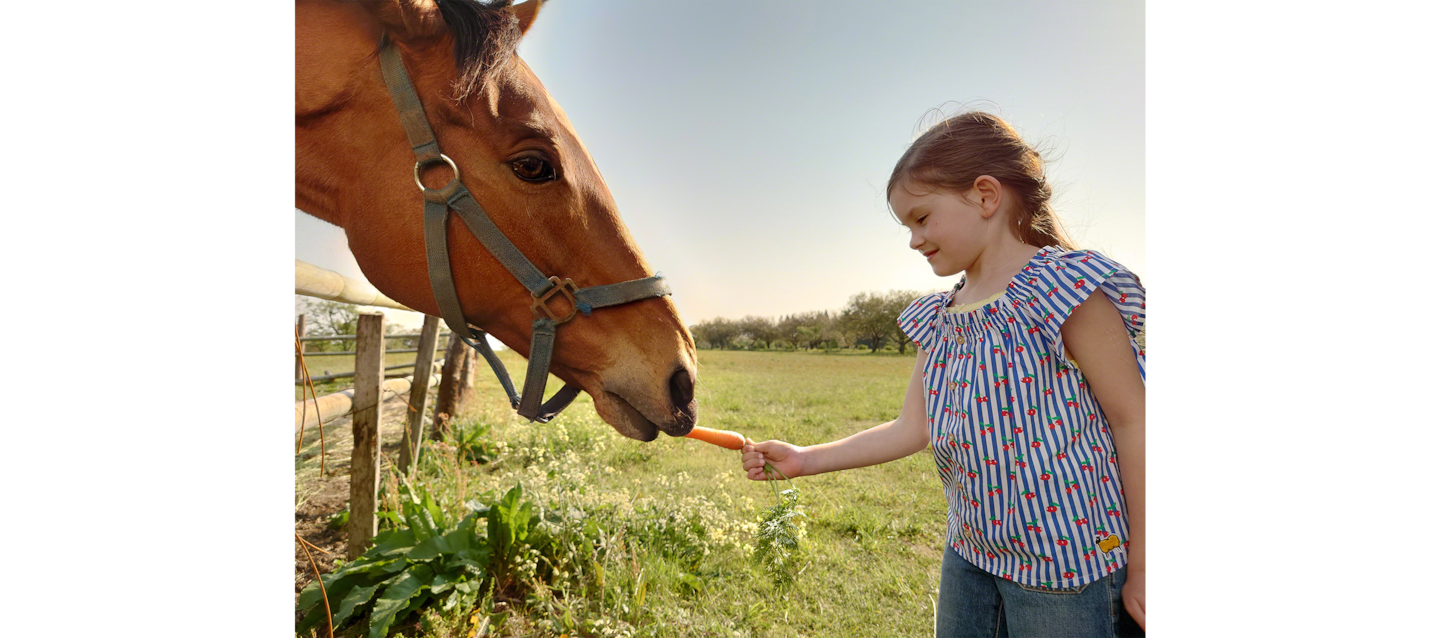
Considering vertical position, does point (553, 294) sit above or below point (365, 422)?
above

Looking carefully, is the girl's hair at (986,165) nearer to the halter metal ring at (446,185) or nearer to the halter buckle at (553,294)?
the halter buckle at (553,294)

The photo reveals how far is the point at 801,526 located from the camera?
7.70 feet

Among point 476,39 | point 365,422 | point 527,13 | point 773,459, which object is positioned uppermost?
point 527,13

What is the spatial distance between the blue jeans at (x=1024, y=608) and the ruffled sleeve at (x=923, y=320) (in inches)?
18.8

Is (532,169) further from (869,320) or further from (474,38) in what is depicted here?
(869,320)

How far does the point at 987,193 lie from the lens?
3.43ft

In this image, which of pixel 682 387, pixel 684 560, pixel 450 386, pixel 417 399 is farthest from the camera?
pixel 450 386

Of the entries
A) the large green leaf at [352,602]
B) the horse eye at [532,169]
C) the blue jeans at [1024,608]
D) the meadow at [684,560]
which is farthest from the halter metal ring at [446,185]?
the large green leaf at [352,602]

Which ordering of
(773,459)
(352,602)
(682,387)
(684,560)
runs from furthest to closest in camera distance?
(684,560), (352,602), (773,459), (682,387)

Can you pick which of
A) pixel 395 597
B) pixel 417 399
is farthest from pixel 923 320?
pixel 417 399

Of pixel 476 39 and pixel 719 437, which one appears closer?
A: pixel 476 39

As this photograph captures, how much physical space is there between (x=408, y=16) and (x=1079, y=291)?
140 centimetres

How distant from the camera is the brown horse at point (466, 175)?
3.39 feet

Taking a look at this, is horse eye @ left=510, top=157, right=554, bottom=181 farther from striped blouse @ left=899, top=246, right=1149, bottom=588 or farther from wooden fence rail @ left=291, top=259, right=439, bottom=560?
wooden fence rail @ left=291, top=259, right=439, bottom=560
